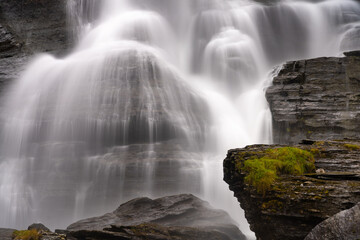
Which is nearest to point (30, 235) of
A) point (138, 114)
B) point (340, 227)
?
point (340, 227)

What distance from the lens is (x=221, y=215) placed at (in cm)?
1031

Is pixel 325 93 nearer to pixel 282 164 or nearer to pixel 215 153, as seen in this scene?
pixel 215 153

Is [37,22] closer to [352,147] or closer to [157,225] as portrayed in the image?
[157,225]

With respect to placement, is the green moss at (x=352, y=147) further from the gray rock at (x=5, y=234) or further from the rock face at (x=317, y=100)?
the gray rock at (x=5, y=234)

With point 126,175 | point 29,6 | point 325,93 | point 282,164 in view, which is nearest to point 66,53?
point 29,6

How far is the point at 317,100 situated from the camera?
14188 mm

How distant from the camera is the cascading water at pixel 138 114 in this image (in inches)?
554

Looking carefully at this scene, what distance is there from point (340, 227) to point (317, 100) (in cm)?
1008

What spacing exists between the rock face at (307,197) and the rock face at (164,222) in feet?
7.31

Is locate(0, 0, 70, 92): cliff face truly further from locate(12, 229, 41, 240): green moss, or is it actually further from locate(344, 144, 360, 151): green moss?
locate(344, 144, 360, 151): green moss

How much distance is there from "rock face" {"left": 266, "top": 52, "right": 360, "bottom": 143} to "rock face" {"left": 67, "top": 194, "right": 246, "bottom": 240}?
580 centimetres

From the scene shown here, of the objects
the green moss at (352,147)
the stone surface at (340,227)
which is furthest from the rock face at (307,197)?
the stone surface at (340,227)

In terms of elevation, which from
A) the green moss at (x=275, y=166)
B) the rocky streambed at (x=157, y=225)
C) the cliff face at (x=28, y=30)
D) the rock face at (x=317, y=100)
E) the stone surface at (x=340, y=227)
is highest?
the cliff face at (x=28, y=30)

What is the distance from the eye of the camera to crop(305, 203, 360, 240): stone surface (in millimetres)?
4969
